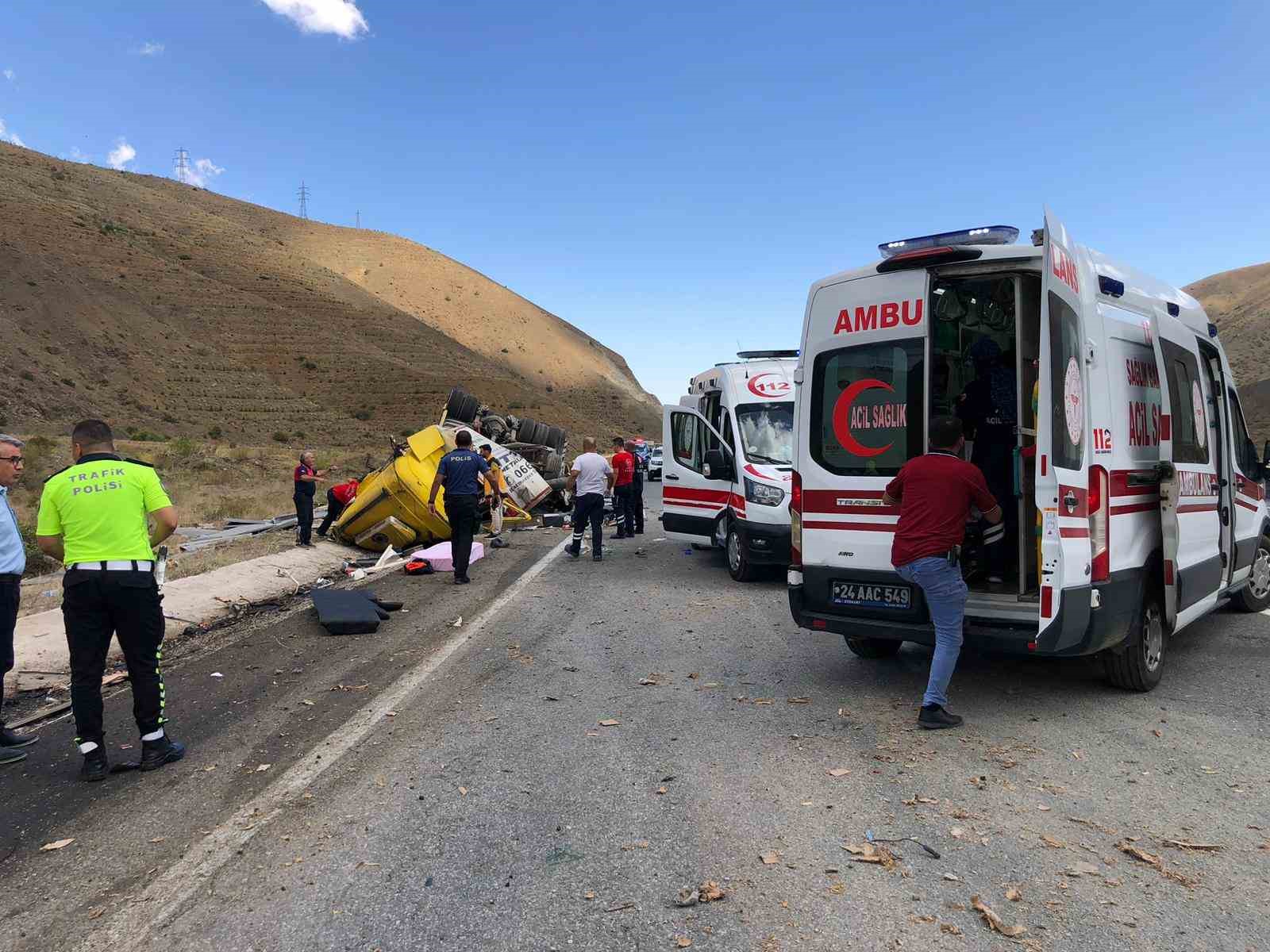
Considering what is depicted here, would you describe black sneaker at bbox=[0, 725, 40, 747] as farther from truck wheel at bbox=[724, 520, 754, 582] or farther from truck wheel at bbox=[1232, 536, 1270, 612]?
truck wheel at bbox=[1232, 536, 1270, 612]

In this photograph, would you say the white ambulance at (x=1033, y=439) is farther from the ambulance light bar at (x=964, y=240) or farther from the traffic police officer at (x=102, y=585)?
the traffic police officer at (x=102, y=585)

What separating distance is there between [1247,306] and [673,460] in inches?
3876

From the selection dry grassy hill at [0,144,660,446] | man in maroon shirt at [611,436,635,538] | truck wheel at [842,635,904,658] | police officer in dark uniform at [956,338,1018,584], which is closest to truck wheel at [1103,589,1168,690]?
police officer in dark uniform at [956,338,1018,584]

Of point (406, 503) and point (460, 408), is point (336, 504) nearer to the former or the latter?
point (406, 503)

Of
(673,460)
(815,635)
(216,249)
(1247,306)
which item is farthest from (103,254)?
(1247,306)

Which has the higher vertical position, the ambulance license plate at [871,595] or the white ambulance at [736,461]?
the white ambulance at [736,461]

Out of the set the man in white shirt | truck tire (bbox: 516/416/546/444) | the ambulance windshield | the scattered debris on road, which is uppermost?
truck tire (bbox: 516/416/546/444)

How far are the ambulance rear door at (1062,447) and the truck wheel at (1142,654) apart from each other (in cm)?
93

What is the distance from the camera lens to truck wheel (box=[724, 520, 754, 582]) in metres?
11.1

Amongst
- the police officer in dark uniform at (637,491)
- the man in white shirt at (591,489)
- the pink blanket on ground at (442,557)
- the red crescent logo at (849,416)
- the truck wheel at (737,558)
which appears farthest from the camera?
the police officer in dark uniform at (637,491)

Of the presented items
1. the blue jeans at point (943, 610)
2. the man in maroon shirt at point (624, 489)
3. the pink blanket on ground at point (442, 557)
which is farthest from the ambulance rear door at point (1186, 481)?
the man in maroon shirt at point (624, 489)

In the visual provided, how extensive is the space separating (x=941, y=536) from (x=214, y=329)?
215 feet

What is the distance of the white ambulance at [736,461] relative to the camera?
35.0ft

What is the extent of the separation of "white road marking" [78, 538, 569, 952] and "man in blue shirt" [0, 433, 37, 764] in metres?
1.85
